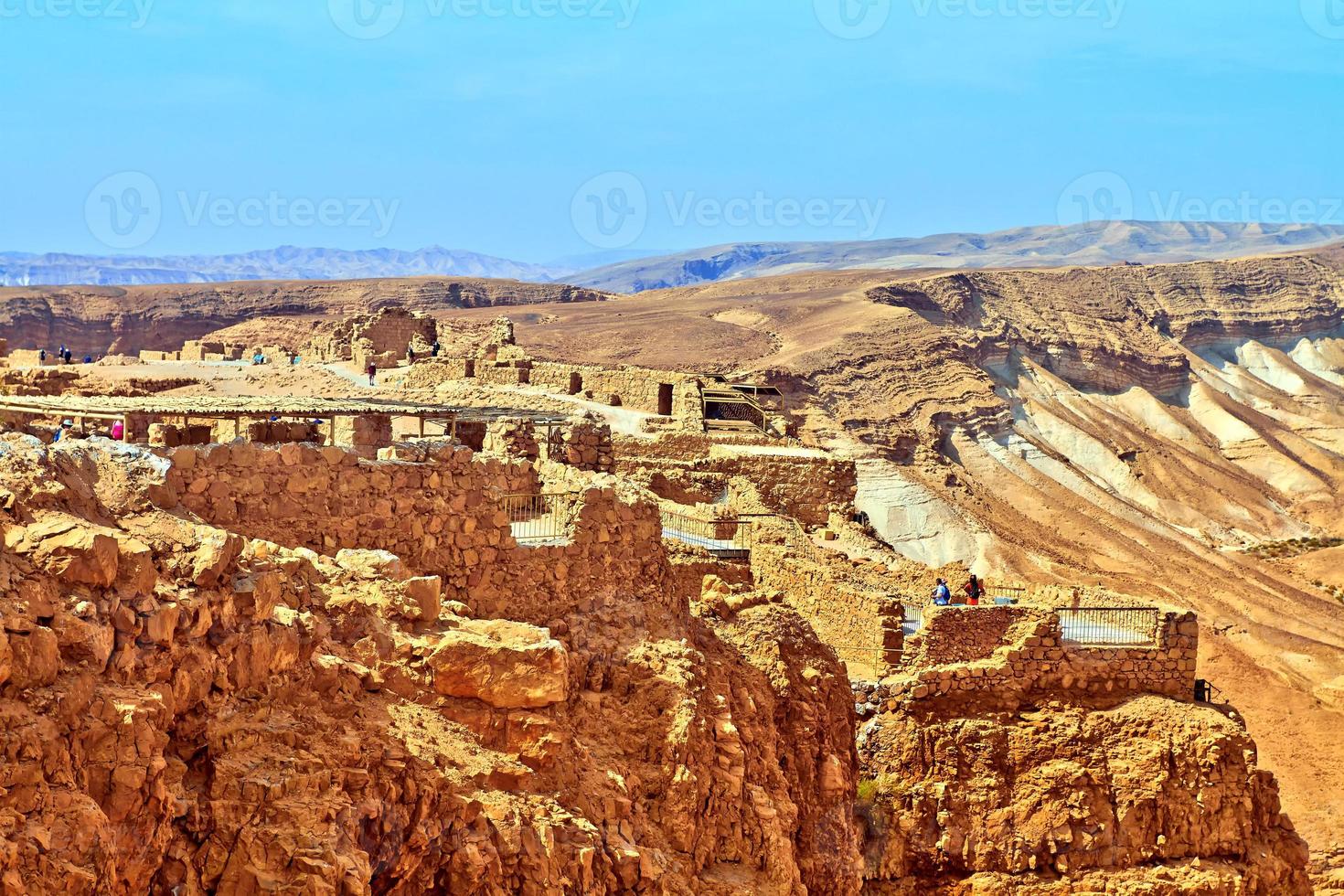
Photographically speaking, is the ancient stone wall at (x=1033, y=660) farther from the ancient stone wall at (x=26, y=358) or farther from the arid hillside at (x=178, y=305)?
the arid hillside at (x=178, y=305)

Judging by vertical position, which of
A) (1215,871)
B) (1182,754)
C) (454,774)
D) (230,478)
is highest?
(230,478)

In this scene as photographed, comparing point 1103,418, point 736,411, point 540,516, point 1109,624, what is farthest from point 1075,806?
point 1103,418

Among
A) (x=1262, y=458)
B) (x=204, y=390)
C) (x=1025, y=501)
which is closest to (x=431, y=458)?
(x=204, y=390)

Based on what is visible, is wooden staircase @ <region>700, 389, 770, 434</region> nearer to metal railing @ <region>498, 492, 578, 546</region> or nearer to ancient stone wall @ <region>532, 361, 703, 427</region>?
ancient stone wall @ <region>532, 361, 703, 427</region>

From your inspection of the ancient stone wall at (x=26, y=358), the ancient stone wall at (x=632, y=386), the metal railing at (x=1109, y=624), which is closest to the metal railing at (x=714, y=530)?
the metal railing at (x=1109, y=624)

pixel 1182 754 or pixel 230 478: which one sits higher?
pixel 230 478

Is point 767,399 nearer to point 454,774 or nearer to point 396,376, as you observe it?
point 396,376
